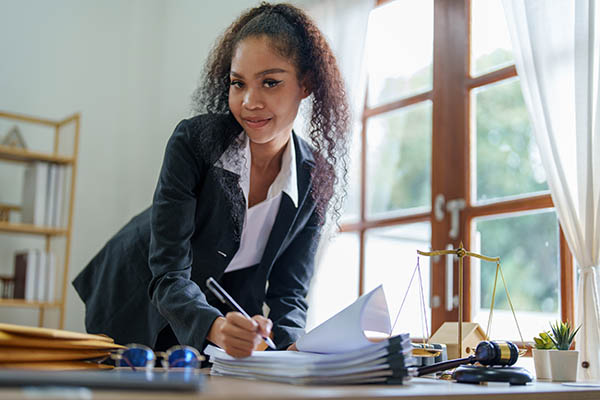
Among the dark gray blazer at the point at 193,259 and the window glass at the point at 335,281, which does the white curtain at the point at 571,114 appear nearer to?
the dark gray blazer at the point at 193,259

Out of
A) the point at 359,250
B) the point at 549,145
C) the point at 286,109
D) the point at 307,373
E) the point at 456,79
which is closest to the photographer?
the point at 307,373

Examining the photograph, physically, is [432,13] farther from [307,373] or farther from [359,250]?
[307,373]

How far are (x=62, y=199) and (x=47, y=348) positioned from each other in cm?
275

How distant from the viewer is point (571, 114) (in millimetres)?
2039

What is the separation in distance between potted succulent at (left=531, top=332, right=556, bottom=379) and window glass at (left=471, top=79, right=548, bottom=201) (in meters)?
1.12

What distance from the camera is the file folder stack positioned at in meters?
0.85

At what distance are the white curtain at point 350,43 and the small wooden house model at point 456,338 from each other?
1272 millimetres

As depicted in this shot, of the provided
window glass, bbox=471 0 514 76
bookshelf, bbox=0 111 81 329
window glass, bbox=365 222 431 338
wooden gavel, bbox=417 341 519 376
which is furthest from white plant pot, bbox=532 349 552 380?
bookshelf, bbox=0 111 81 329

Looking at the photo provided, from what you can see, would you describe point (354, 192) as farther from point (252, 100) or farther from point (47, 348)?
point (47, 348)

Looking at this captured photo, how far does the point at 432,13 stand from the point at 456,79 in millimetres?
336

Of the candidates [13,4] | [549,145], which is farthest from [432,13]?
[13,4]

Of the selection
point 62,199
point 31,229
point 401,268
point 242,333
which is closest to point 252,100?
point 242,333

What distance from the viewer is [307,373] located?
84cm

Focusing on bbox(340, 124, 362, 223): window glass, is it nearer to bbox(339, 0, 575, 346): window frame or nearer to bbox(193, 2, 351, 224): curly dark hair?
bbox(339, 0, 575, 346): window frame
